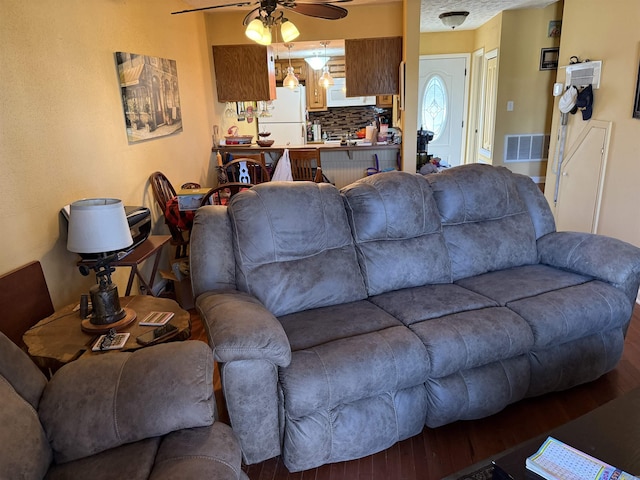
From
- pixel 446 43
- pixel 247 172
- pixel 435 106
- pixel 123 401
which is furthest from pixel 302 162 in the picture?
pixel 446 43

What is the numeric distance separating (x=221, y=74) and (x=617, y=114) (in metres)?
3.76

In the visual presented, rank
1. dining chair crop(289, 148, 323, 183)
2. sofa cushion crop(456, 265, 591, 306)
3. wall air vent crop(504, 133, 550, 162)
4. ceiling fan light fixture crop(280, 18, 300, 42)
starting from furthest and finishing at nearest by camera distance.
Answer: wall air vent crop(504, 133, 550, 162) < dining chair crop(289, 148, 323, 183) < ceiling fan light fixture crop(280, 18, 300, 42) < sofa cushion crop(456, 265, 591, 306)

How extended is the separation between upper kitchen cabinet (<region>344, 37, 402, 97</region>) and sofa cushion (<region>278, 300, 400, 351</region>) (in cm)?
323

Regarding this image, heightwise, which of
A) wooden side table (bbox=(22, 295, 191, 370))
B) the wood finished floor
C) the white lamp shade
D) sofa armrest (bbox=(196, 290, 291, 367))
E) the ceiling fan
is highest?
the ceiling fan

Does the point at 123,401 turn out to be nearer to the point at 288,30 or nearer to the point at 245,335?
the point at 245,335

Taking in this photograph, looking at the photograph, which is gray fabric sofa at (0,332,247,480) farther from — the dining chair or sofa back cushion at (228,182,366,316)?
the dining chair

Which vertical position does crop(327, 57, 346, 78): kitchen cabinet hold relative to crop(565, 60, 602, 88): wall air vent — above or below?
above

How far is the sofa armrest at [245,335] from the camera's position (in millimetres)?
1542

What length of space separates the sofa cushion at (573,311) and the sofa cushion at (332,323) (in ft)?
2.13

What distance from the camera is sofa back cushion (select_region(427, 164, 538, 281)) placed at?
2.49 metres

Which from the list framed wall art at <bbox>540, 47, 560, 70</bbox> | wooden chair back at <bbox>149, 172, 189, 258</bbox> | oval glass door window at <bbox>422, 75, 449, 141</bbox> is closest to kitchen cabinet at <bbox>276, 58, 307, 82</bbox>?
oval glass door window at <bbox>422, 75, 449, 141</bbox>

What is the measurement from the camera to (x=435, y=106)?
7.36 m

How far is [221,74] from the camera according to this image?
4746mm

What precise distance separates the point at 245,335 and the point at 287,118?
606 centimetres
